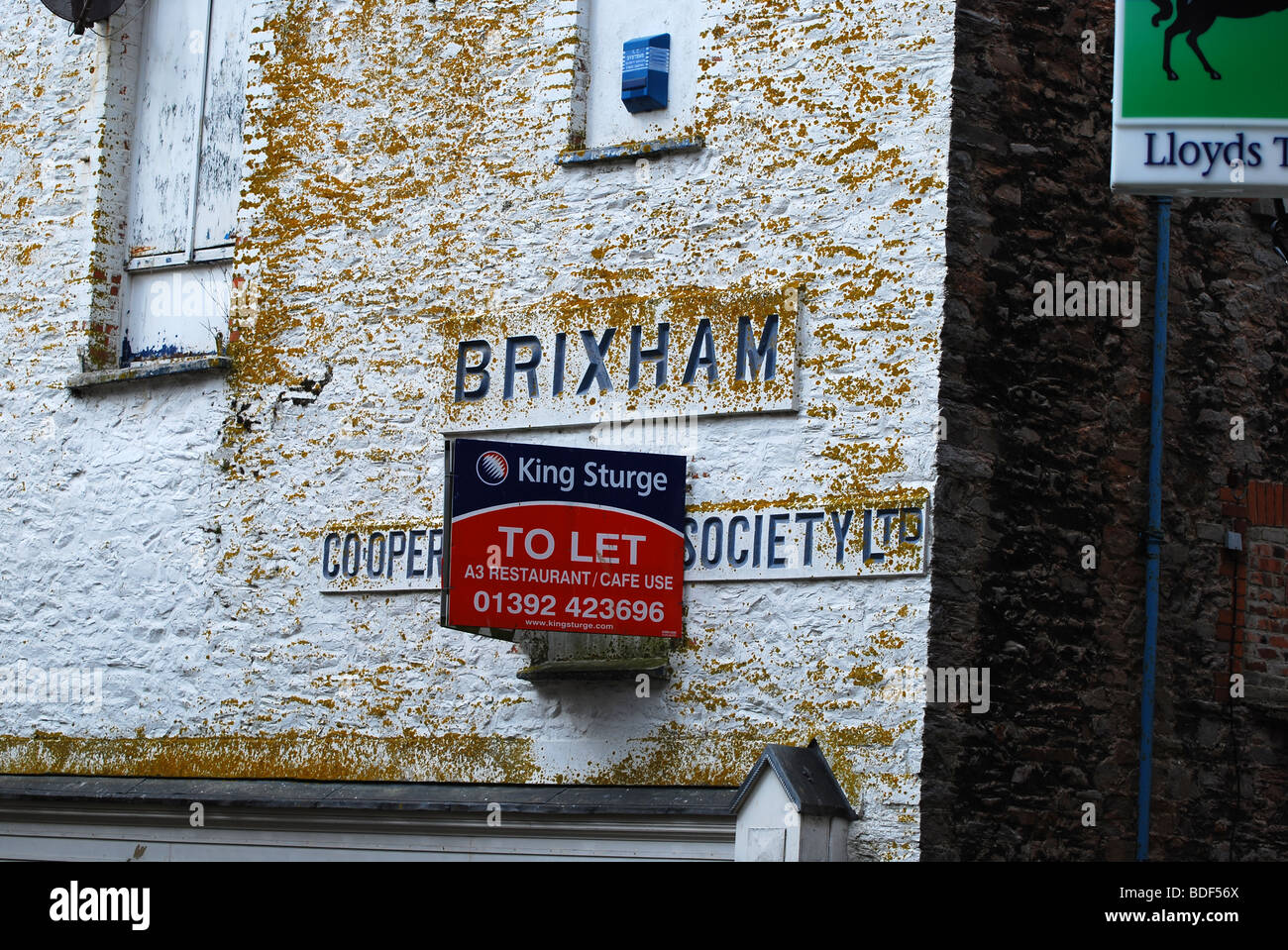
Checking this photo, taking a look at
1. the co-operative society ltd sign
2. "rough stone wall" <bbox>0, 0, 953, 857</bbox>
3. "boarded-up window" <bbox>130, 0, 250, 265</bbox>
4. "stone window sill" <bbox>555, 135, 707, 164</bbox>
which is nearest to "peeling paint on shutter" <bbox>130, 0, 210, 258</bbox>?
"boarded-up window" <bbox>130, 0, 250, 265</bbox>

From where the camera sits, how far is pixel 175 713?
38.1 feet

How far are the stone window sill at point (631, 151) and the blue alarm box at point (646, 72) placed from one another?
220 millimetres

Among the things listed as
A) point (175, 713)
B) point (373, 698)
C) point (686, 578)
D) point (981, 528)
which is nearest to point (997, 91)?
point (981, 528)

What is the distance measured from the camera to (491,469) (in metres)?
9.51

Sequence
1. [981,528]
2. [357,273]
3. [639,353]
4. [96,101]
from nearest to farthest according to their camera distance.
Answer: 1. [981,528]
2. [639,353]
3. [357,273]
4. [96,101]

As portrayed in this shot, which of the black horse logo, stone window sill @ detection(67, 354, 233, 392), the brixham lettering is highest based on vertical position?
the black horse logo

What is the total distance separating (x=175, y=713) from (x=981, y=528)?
499cm

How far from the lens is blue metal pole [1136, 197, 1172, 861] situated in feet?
33.1

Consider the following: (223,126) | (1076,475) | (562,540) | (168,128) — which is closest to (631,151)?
(562,540)

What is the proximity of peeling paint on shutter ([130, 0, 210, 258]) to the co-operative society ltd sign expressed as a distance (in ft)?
21.1

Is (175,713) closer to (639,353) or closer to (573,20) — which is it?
(639,353)

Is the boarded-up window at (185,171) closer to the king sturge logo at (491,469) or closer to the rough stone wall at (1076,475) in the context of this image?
the king sturge logo at (491,469)

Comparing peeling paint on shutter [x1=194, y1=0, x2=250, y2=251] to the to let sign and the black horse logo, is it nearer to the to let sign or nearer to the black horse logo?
the to let sign

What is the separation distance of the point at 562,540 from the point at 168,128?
4.82 meters
